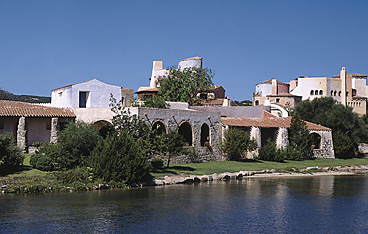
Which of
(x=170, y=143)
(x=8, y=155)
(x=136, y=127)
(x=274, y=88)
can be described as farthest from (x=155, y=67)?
(x=8, y=155)

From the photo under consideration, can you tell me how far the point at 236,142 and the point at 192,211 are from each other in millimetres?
19150

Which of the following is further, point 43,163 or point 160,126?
point 160,126

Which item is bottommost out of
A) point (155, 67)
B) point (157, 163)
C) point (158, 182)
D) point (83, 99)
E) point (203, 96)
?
point (158, 182)

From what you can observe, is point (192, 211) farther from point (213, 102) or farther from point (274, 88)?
point (274, 88)

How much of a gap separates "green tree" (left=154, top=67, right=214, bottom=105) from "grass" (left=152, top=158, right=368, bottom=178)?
61.0 feet

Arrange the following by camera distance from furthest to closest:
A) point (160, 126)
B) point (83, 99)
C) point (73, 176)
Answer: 1. point (83, 99)
2. point (160, 126)
3. point (73, 176)

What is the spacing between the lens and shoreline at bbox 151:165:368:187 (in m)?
30.6

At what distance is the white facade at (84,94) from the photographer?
135 feet

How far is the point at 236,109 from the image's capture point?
50312mm

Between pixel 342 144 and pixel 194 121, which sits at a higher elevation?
pixel 194 121

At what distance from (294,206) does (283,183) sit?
838 centimetres

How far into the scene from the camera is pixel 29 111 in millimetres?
36156

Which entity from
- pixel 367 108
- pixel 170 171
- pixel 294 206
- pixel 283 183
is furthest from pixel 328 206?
pixel 367 108

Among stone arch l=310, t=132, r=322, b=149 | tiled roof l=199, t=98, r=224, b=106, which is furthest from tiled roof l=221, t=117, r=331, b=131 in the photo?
tiled roof l=199, t=98, r=224, b=106
